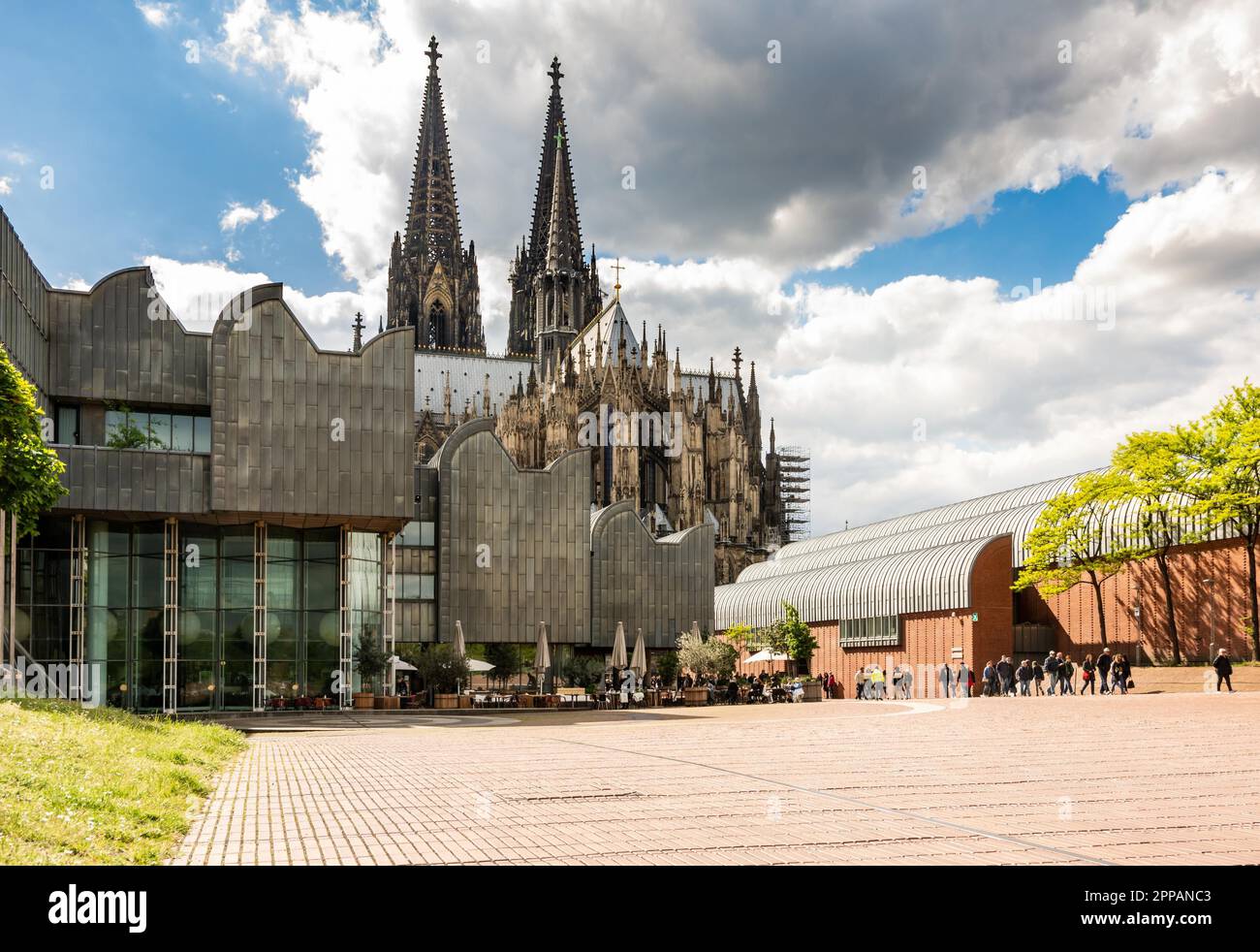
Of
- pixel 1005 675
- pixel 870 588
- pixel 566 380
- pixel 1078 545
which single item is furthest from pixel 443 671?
pixel 566 380

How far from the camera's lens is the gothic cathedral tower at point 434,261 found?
12575 cm

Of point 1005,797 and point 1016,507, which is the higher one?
point 1016,507

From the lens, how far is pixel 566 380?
8706 centimetres

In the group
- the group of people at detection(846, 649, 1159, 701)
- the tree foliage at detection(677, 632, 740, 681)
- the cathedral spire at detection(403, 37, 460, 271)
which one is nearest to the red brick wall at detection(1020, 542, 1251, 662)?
the group of people at detection(846, 649, 1159, 701)

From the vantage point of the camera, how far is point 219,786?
12.8 metres

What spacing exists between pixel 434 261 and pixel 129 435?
91273mm

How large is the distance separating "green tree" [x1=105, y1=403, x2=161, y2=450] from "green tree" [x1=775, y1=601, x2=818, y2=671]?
115ft

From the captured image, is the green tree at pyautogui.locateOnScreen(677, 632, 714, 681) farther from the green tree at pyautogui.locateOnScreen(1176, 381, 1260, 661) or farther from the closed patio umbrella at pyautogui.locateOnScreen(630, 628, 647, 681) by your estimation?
the green tree at pyautogui.locateOnScreen(1176, 381, 1260, 661)

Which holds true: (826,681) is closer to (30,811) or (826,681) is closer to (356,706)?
(356,706)

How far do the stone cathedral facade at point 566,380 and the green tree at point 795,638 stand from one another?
8.18 m

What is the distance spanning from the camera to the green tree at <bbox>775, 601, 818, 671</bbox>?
210 ft

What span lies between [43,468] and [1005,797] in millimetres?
19804

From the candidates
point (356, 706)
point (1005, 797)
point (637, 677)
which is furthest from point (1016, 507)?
point (1005, 797)
